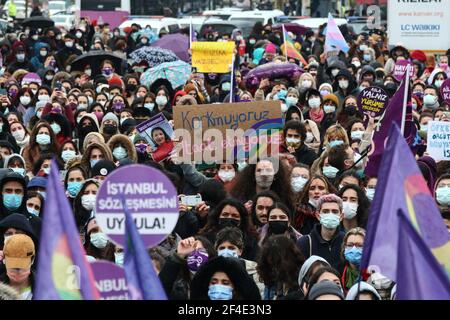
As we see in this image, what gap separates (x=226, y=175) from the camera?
1236 cm

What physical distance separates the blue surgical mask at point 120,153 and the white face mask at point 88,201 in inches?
93.8

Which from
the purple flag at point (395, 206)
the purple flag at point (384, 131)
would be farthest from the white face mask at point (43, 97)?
the purple flag at point (395, 206)

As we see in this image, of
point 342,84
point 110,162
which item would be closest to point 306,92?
point 342,84

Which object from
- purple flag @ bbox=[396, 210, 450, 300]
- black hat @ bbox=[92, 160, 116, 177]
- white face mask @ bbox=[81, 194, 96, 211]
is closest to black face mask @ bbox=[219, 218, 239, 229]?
white face mask @ bbox=[81, 194, 96, 211]

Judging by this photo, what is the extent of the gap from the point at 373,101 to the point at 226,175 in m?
3.04

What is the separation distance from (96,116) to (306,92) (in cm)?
239

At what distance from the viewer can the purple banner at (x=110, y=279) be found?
20.8 feet

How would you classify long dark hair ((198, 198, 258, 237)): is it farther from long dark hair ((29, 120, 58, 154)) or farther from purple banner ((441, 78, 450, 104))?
purple banner ((441, 78, 450, 104))

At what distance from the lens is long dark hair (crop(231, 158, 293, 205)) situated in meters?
11.5

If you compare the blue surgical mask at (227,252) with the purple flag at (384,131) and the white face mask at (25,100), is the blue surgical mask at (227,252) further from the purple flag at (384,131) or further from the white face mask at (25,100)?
the white face mask at (25,100)

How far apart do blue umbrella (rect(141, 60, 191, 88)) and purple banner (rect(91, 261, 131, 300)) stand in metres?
13.9

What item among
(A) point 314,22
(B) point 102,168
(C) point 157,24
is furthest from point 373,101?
(A) point 314,22

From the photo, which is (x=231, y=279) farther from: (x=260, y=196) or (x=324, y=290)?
(x=260, y=196)
